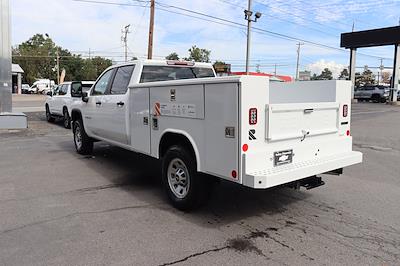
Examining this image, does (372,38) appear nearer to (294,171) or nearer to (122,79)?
(122,79)

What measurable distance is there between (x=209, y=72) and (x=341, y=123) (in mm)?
3104

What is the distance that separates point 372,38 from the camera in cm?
3847

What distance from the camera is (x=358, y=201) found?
578 centimetres

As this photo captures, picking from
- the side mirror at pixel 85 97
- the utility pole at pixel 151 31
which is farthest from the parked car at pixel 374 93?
the side mirror at pixel 85 97

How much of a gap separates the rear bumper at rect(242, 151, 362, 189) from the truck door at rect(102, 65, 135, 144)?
308 cm

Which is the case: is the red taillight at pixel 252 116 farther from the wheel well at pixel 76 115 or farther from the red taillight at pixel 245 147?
the wheel well at pixel 76 115

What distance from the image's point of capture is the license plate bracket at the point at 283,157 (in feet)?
15.1

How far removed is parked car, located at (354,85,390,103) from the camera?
41188 mm

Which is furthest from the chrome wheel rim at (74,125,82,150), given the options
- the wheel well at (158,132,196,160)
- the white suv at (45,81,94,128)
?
the white suv at (45,81,94,128)

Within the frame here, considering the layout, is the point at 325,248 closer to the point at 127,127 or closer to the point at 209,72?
the point at 127,127

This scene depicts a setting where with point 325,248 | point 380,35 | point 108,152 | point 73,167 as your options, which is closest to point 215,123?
point 325,248

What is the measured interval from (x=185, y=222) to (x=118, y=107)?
2.94 m

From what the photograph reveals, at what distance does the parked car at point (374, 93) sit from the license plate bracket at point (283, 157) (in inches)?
1608

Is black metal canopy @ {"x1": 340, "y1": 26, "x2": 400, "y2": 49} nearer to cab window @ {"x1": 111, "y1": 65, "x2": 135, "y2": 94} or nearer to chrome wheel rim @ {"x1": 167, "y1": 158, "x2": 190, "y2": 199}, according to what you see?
cab window @ {"x1": 111, "y1": 65, "x2": 135, "y2": 94}
